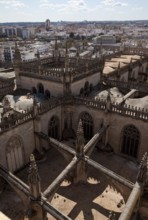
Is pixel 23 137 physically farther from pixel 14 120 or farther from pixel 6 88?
pixel 6 88

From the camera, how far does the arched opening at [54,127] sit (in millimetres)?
32938

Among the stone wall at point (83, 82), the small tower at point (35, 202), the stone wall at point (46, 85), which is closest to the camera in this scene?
the small tower at point (35, 202)

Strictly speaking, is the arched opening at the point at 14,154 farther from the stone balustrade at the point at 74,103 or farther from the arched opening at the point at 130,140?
the arched opening at the point at 130,140

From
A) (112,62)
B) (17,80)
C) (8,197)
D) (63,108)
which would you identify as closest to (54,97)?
(63,108)

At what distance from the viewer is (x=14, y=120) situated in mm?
26312

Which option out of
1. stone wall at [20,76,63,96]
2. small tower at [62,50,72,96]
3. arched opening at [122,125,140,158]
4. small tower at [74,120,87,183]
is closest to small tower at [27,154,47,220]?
small tower at [74,120,87,183]

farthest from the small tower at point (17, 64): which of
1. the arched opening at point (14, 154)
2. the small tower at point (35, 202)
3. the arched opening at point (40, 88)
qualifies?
the small tower at point (35, 202)

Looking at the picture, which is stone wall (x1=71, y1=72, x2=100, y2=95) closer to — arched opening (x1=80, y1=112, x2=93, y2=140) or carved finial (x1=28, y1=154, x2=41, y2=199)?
arched opening (x1=80, y1=112, x2=93, y2=140)

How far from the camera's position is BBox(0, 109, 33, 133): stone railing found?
25266 mm

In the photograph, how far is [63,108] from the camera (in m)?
33.6

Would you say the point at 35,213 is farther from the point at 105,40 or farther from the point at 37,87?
the point at 105,40

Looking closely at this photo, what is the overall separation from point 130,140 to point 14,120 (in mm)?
15539

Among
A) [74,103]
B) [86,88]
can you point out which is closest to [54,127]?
[74,103]

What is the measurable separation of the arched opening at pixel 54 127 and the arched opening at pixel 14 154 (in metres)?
5.70
